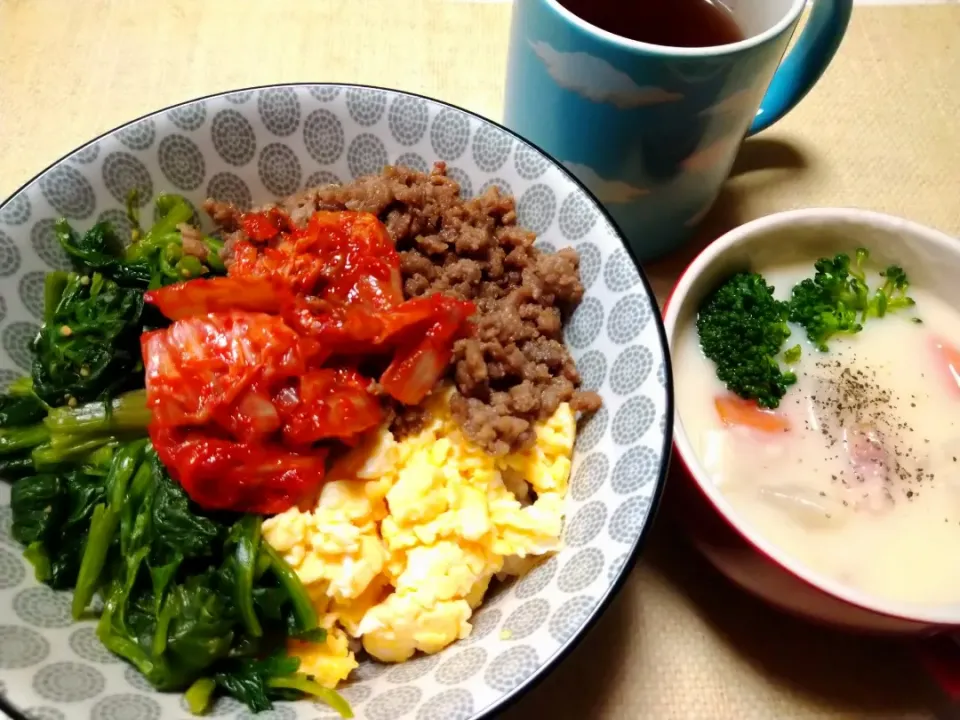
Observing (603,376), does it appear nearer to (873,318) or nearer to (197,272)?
(873,318)

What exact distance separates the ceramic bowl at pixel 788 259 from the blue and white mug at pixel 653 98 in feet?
0.66

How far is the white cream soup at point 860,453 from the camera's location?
4.55 feet

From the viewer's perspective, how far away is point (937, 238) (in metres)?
1.58

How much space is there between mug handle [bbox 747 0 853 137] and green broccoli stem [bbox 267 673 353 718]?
145 cm

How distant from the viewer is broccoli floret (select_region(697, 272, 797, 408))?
1.51m

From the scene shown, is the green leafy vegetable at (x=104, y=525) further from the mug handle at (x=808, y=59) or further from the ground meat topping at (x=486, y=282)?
the mug handle at (x=808, y=59)

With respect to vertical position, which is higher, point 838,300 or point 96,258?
point 96,258

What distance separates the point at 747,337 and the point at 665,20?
74 cm

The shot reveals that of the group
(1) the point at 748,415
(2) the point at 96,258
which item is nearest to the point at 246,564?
(2) the point at 96,258

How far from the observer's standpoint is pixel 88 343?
Answer: 1354 mm

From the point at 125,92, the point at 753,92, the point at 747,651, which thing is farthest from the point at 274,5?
the point at 747,651

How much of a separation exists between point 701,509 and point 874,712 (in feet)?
1.68

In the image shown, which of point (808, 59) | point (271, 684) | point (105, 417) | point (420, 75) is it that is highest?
point (808, 59)

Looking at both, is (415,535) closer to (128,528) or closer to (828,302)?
(128,528)
